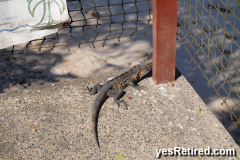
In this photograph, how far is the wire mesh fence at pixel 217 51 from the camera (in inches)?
112

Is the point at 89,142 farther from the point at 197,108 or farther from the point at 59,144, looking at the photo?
the point at 197,108

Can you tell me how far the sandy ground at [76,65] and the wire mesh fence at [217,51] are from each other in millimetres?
267

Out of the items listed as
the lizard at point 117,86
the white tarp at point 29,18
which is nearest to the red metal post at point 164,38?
the lizard at point 117,86

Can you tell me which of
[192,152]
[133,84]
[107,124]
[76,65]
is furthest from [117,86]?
[76,65]

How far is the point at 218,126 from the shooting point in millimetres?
2992

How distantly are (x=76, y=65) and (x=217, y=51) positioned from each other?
3708 millimetres

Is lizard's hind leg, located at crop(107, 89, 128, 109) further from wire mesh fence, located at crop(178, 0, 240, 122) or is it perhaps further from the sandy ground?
the sandy ground

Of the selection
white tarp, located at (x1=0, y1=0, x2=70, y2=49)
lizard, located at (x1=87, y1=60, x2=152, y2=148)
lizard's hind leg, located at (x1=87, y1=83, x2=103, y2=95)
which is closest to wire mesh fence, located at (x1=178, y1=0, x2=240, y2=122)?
lizard, located at (x1=87, y1=60, x2=152, y2=148)

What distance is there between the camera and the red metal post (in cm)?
316

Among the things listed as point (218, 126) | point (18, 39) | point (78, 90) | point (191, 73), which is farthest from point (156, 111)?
point (191, 73)

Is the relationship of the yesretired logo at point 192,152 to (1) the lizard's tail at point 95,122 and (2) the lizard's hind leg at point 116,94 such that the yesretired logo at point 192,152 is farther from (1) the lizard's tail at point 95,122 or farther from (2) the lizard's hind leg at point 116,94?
(2) the lizard's hind leg at point 116,94

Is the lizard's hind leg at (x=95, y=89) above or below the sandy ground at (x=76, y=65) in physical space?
above

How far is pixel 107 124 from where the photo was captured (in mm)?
3145

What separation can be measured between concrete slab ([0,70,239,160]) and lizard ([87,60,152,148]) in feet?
0.28
